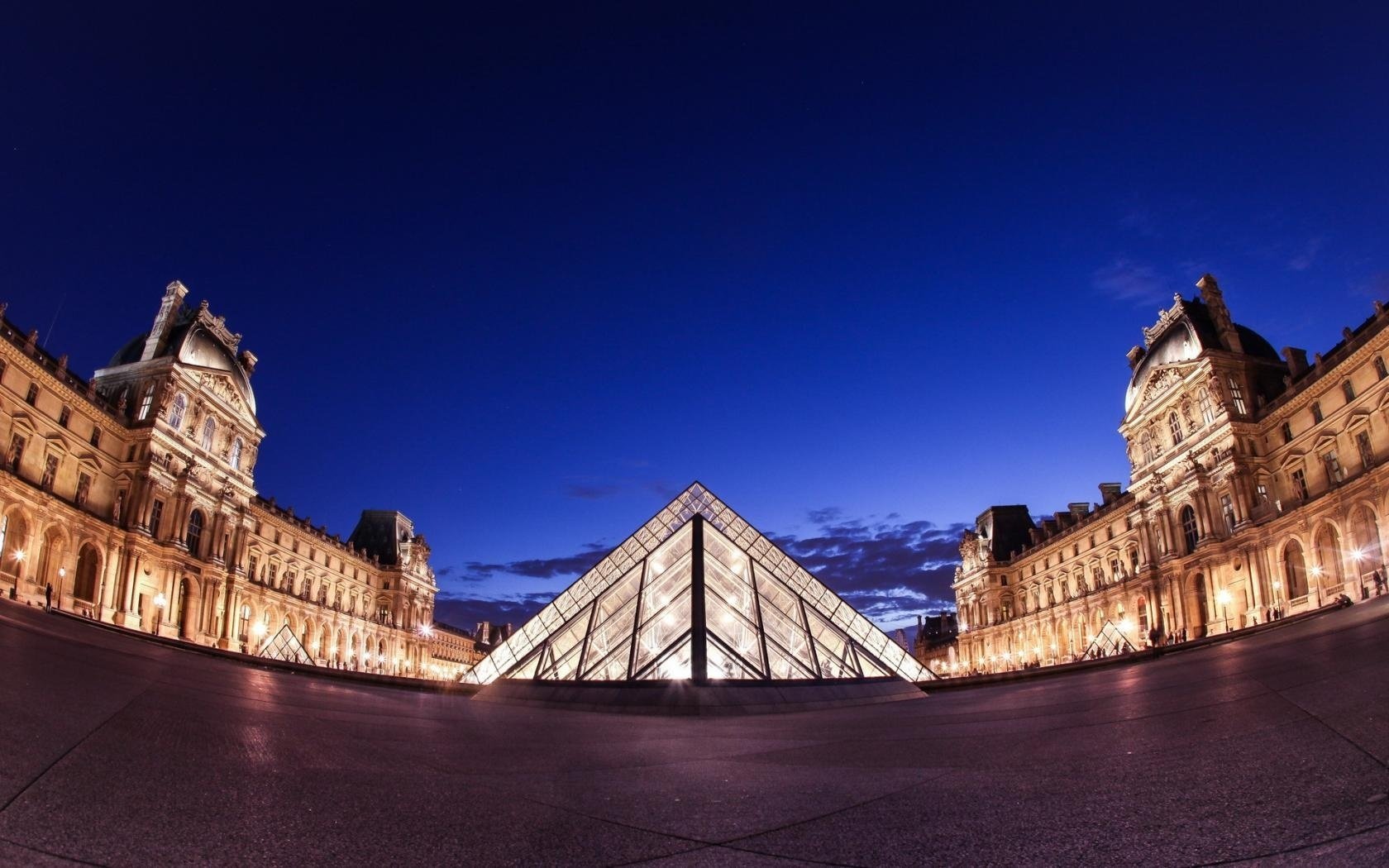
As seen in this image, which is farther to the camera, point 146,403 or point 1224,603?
point 146,403

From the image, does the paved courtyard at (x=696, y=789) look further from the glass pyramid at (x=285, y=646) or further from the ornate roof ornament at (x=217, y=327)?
the ornate roof ornament at (x=217, y=327)

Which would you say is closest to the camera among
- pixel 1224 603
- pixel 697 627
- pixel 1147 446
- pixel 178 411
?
pixel 697 627

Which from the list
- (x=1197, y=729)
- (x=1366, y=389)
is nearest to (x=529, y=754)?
(x=1197, y=729)

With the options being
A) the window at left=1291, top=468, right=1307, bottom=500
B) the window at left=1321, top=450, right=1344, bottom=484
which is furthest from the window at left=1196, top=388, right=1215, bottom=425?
the window at left=1321, top=450, right=1344, bottom=484

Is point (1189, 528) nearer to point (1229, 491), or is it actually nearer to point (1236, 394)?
point (1229, 491)

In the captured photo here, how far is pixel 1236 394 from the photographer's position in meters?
41.8

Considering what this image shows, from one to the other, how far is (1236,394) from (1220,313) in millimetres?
6797

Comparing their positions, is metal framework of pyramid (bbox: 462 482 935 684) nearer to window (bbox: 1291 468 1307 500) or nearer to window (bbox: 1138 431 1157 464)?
window (bbox: 1291 468 1307 500)

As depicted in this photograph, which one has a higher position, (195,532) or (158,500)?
(158,500)

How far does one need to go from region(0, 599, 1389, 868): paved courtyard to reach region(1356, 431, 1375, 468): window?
35184 mm

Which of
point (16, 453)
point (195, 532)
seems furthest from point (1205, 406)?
point (195, 532)

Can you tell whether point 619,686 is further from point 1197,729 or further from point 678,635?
point 1197,729

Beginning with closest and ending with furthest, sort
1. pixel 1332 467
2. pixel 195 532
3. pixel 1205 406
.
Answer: pixel 1332 467, pixel 1205 406, pixel 195 532

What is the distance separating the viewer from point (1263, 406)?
4062cm
